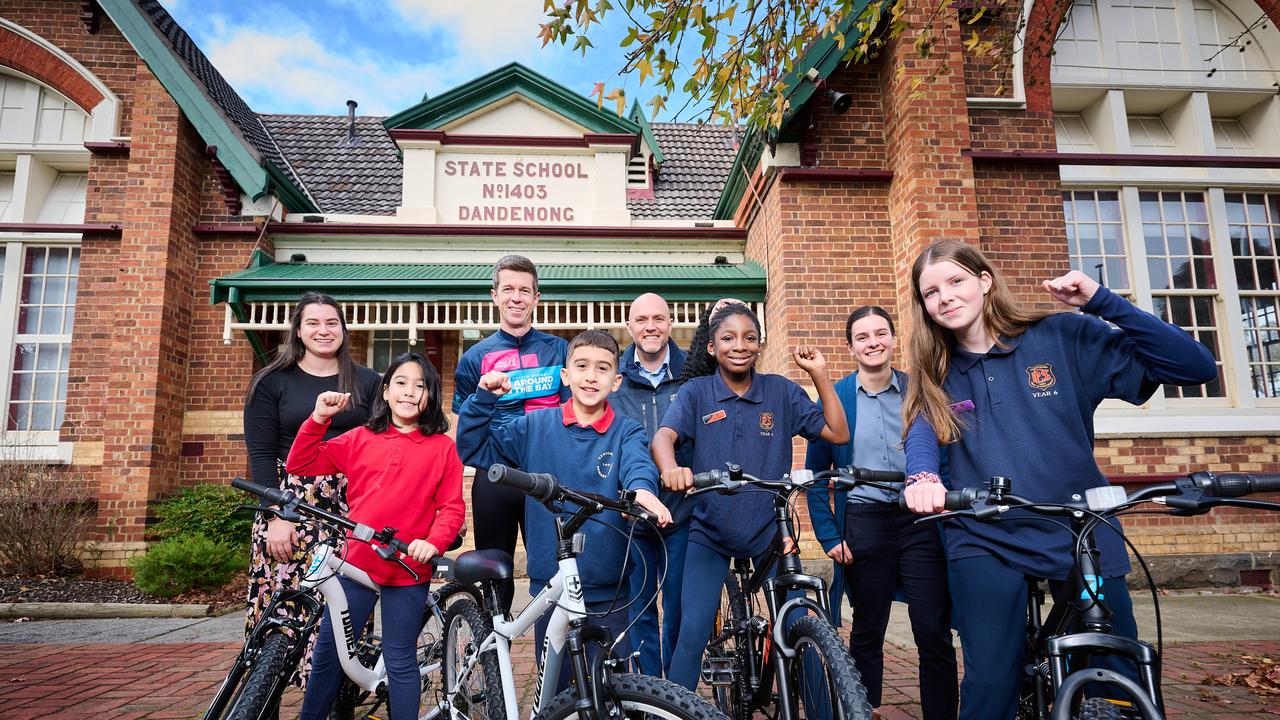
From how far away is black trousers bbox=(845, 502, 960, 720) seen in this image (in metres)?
2.75

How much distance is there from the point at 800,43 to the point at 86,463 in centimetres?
897

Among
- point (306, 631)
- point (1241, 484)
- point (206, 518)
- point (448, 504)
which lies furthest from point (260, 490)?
point (206, 518)

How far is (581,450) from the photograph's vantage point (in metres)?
2.72

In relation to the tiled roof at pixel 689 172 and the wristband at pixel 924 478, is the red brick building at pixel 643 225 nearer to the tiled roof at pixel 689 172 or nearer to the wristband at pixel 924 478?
the tiled roof at pixel 689 172

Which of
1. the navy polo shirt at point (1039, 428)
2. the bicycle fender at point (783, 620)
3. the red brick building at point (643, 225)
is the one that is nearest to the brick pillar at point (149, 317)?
the red brick building at point (643, 225)

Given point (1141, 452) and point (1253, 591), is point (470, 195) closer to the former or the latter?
point (1141, 452)

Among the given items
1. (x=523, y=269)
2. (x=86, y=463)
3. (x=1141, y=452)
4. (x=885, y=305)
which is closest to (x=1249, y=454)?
(x=1141, y=452)

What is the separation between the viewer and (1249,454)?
709 centimetres

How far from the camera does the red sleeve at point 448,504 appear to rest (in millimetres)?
2758

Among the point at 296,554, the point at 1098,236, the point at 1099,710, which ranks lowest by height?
the point at 1099,710

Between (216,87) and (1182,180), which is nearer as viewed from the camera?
(1182,180)

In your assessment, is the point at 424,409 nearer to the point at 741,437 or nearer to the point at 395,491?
the point at 395,491

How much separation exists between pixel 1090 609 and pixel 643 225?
7981mm

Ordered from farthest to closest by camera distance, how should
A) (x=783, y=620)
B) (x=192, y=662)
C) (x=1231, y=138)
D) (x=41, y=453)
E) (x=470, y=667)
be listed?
1. (x=1231, y=138)
2. (x=41, y=453)
3. (x=192, y=662)
4. (x=470, y=667)
5. (x=783, y=620)
